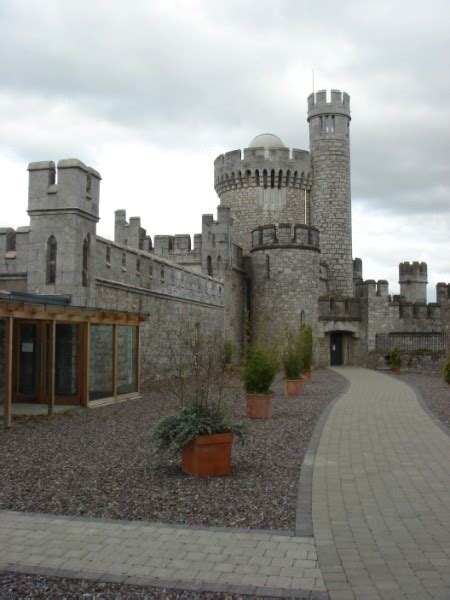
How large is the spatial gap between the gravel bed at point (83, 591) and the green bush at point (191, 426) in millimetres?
2886

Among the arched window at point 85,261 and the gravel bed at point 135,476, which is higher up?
the arched window at point 85,261

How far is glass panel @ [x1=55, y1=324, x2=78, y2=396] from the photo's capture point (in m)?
13.7

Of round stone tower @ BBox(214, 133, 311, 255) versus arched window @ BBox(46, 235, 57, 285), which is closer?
arched window @ BBox(46, 235, 57, 285)

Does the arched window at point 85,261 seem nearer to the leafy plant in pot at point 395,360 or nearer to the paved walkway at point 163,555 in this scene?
the paved walkway at point 163,555

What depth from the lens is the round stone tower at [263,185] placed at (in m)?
35.7

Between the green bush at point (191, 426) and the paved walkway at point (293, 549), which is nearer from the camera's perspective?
the paved walkway at point (293, 549)

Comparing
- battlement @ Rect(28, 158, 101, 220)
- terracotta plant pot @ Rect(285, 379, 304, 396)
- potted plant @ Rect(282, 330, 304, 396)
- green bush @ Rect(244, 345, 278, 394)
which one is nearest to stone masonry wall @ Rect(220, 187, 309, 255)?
potted plant @ Rect(282, 330, 304, 396)

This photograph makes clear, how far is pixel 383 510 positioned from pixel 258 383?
6720mm

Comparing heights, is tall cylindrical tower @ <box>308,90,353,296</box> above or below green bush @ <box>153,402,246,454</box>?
above

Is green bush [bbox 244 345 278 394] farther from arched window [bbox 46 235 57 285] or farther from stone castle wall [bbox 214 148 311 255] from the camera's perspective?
stone castle wall [bbox 214 148 311 255]

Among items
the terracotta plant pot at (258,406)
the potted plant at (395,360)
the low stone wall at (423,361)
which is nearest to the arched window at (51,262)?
the terracotta plant pot at (258,406)

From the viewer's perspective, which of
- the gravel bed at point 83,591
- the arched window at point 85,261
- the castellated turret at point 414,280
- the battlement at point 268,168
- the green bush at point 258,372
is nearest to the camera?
the gravel bed at point 83,591

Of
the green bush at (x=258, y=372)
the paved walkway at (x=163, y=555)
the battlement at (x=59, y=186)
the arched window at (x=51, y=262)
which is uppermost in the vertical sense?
the battlement at (x=59, y=186)

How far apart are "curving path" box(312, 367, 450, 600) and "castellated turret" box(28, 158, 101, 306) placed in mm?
6202
